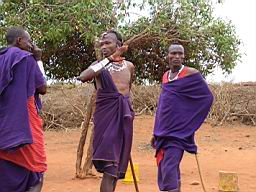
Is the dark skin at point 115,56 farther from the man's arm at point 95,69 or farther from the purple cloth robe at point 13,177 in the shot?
the purple cloth robe at point 13,177

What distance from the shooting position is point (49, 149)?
39.8 ft

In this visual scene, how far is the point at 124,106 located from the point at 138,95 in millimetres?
9373

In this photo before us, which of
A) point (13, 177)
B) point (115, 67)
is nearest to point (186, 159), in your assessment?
point (115, 67)

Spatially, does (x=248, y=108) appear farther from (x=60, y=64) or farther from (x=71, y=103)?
(x=60, y=64)

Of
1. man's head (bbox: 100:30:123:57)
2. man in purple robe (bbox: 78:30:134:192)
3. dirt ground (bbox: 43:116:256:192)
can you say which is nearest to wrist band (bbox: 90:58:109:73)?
man in purple robe (bbox: 78:30:134:192)

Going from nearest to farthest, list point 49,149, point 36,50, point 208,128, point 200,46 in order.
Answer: point 36,50 < point 200,46 < point 49,149 < point 208,128

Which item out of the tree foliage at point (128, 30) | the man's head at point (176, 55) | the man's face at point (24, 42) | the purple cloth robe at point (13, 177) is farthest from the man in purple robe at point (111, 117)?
the tree foliage at point (128, 30)

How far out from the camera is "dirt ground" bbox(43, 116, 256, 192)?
280 inches

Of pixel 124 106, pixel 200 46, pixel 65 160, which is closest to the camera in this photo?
pixel 124 106

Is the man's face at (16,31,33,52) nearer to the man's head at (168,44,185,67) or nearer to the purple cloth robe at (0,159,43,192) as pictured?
the purple cloth robe at (0,159,43,192)

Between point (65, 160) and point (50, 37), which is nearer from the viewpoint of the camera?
point (50, 37)

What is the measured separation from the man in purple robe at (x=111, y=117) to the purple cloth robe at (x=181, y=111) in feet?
1.21

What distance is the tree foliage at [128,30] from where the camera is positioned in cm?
782

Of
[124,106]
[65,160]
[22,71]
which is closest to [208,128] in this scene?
[65,160]
